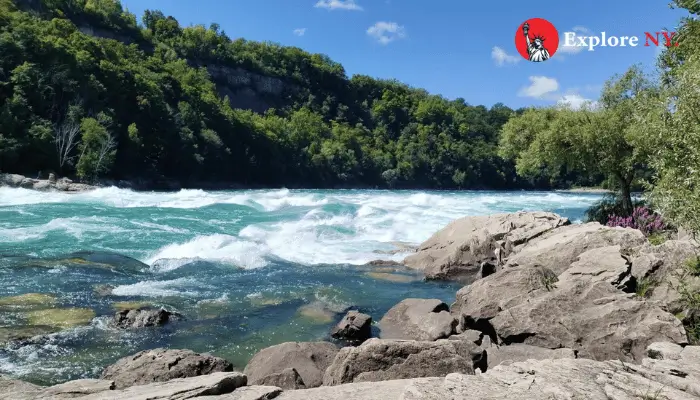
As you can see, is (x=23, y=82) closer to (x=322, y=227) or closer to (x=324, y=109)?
(x=322, y=227)

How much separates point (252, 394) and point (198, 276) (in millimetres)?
9833

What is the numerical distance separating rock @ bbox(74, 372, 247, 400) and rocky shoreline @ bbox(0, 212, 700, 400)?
2cm

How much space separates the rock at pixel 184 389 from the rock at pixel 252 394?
4.7 inches

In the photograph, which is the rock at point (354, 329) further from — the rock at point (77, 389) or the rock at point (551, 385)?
the rock at point (77, 389)

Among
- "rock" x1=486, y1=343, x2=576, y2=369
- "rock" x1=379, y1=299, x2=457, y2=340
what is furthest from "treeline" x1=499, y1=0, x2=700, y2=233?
"rock" x1=379, y1=299, x2=457, y2=340

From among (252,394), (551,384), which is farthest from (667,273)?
(252,394)

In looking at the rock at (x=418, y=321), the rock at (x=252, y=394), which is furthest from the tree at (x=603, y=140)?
the rock at (x=252, y=394)

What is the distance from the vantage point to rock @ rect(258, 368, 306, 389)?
6312 millimetres

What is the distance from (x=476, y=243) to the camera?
15.8 meters

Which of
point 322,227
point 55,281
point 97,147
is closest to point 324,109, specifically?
point 97,147

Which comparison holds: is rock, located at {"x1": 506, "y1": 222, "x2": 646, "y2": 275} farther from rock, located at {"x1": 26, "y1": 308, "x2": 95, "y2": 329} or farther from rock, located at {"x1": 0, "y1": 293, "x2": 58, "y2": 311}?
rock, located at {"x1": 0, "y1": 293, "x2": 58, "y2": 311}

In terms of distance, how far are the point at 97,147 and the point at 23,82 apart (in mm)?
10885

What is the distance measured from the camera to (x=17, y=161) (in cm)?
4944

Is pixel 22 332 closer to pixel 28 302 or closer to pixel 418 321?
pixel 28 302
